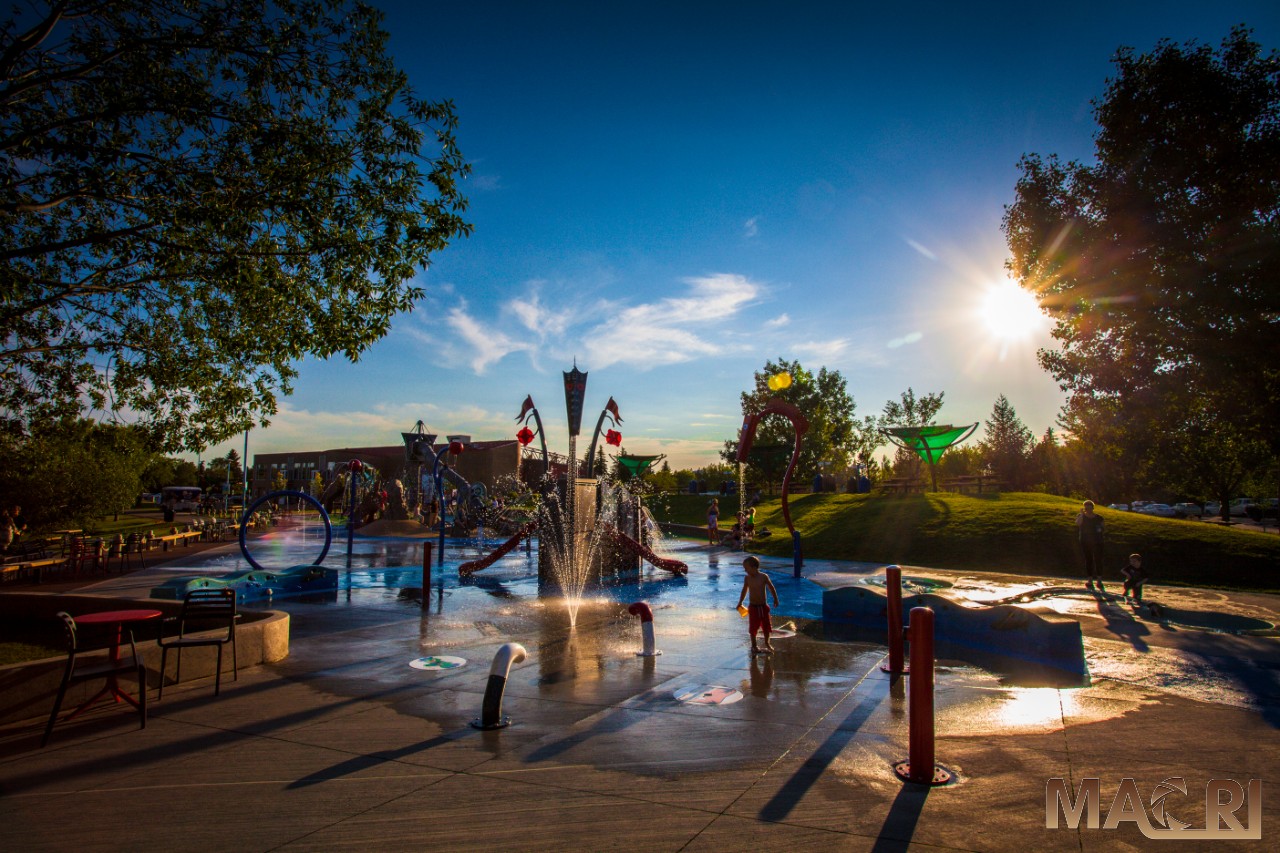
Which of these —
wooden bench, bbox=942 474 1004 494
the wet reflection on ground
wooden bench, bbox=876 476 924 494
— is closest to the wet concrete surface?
the wet reflection on ground

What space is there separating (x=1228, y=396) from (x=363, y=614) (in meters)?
26.6

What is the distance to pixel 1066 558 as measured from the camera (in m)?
19.6

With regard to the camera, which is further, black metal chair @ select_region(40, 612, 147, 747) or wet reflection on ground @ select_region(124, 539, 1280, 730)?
wet reflection on ground @ select_region(124, 539, 1280, 730)

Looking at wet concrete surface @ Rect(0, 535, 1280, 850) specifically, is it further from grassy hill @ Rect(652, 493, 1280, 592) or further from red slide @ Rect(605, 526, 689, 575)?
grassy hill @ Rect(652, 493, 1280, 592)

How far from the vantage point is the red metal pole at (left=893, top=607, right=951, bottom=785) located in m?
4.78

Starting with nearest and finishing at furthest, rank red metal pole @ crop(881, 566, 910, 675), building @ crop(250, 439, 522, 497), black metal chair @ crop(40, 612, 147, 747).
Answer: black metal chair @ crop(40, 612, 147, 747) < red metal pole @ crop(881, 566, 910, 675) < building @ crop(250, 439, 522, 497)

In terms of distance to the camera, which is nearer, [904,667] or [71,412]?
[904,667]

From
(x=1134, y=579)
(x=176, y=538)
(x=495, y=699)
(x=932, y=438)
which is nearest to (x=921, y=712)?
(x=495, y=699)

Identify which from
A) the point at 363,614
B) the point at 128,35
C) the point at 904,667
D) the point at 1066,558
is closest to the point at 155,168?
the point at 128,35

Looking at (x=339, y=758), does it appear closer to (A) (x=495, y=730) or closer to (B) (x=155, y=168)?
(A) (x=495, y=730)

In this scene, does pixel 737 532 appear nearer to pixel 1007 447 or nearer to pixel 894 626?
pixel 894 626

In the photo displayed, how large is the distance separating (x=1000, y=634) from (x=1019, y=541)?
46.0 ft

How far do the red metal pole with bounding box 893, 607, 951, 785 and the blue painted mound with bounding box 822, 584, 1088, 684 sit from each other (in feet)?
9.81

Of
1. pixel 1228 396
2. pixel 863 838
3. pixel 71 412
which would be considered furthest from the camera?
pixel 1228 396
